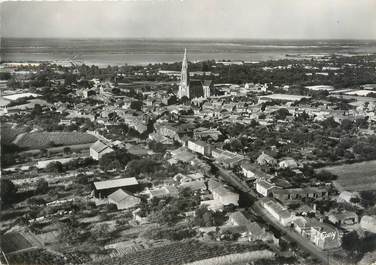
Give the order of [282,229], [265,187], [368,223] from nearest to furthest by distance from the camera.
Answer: [282,229]
[368,223]
[265,187]

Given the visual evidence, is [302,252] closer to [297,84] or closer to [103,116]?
[103,116]

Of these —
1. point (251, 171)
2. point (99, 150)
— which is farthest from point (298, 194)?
point (99, 150)

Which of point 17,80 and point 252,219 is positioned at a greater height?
point 17,80

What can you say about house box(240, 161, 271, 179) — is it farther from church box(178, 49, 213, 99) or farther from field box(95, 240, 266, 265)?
church box(178, 49, 213, 99)

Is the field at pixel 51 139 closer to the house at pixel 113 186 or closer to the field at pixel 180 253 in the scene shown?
the house at pixel 113 186

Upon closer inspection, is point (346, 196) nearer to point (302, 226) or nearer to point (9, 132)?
point (302, 226)

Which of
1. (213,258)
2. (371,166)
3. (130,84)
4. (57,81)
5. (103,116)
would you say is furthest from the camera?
(130,84)

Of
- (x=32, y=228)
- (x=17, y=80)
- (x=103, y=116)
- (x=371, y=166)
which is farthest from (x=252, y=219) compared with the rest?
(x=17, y=80)
